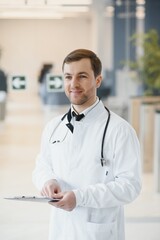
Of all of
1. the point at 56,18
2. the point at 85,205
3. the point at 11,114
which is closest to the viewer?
the point at 85,205

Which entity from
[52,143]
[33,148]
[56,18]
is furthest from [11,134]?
[52,143]

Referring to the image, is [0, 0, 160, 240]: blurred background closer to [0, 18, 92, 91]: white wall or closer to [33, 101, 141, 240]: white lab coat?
[0, 18, 92, 91]: white wall

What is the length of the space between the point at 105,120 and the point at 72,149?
193mm

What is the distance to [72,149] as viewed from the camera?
234 cm

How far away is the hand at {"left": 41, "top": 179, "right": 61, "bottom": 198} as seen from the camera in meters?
2.19

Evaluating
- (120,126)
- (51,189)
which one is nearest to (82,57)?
(120,126)

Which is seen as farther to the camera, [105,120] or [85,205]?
[105,120]

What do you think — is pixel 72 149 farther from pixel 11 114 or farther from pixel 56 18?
pixel 11 114

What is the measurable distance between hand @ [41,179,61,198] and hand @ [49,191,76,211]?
31 millimetres

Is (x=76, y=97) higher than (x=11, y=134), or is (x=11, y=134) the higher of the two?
(x=76, y=97)

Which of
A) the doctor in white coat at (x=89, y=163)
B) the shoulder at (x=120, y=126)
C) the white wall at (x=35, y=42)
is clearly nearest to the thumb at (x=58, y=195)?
the doctor in white coat at (x=89, y=163)

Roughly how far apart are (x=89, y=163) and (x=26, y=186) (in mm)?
2961

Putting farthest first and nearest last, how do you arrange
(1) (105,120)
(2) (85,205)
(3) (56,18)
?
(3) (56,18), (1) (105,120), (2) (85,205)

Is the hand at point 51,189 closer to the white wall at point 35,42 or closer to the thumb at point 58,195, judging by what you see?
the thumb at point 58,195
